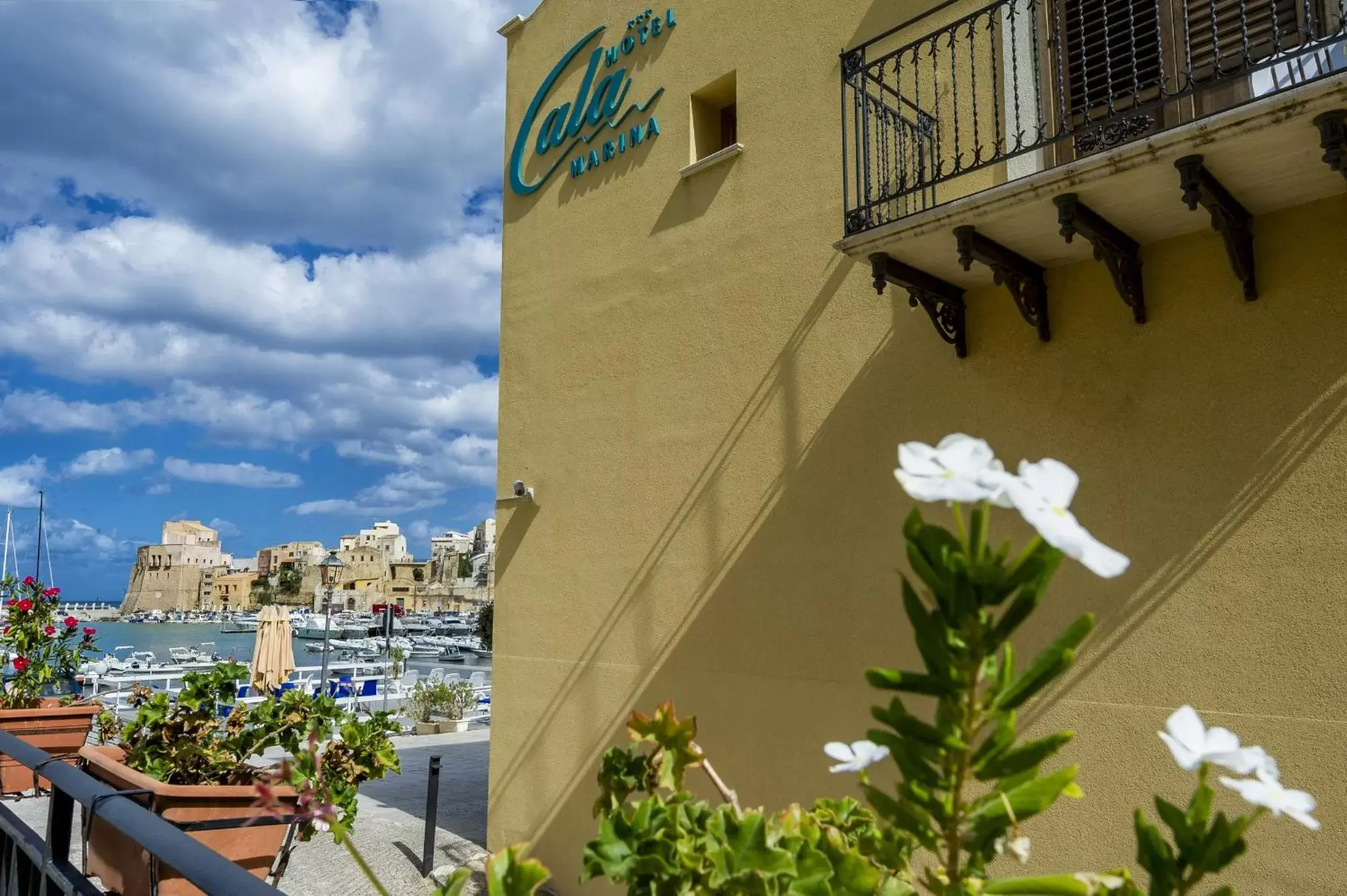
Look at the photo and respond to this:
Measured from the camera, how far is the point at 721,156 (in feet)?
24.2

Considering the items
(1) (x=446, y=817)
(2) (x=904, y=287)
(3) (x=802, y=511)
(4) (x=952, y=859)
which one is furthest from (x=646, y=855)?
(1) (x=446, y=817)

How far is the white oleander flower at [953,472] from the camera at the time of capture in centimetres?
88

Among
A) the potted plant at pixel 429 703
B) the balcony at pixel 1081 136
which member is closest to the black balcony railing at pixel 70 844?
the balcony at pixel 1081 136

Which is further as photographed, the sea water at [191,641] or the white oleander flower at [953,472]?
the sea water at [191,641]

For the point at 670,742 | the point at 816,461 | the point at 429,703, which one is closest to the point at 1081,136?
the point at 816,461

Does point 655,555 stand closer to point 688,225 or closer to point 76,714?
point 688,225

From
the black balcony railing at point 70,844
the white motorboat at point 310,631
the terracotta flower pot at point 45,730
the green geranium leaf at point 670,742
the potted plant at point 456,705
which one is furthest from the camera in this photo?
the white motorboat at point 310,631

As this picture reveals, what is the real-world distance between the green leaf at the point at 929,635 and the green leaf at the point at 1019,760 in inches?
4.8

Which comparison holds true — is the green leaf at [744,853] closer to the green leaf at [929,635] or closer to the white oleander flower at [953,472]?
the green leaf at [929,635]

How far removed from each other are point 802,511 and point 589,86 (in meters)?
4.63

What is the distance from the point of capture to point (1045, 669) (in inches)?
39.5

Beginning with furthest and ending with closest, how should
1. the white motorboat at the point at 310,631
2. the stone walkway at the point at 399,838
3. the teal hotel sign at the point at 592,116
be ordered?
the white motorboat at the point at 310,631
the teal hotel sign at the point at 592,116
the stone walkway at the point at 399,838

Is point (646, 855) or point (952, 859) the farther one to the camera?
point (646, 855)

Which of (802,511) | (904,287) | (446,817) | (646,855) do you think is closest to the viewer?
(646,855)
